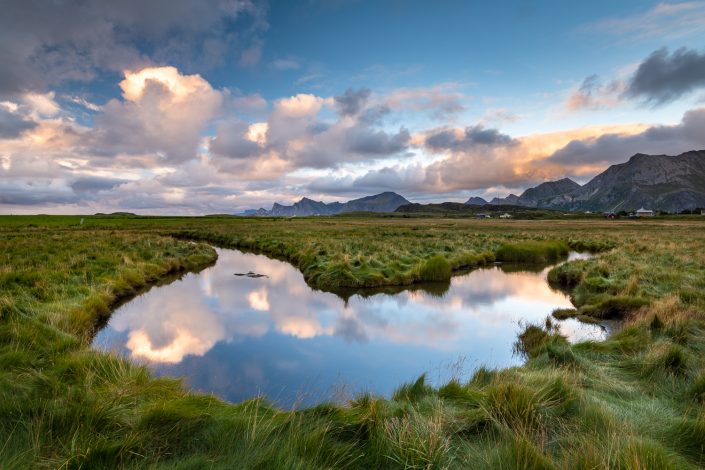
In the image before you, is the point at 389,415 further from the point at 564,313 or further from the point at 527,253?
A: the point at 527,253

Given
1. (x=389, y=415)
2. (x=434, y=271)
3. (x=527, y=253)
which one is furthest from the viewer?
(x=527, y=253)

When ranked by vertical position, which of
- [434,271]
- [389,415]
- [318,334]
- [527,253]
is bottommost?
[318,334]

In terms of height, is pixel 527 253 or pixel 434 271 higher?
pixel 434 271

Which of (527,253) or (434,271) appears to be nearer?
(434,271)

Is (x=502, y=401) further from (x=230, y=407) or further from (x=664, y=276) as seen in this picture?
(x=664, y=276)

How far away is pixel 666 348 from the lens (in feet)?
24.5

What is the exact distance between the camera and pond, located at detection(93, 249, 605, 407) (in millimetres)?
9102

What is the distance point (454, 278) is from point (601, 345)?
45.9 feet

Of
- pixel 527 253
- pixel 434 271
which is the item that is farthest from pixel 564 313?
pixel 527 253

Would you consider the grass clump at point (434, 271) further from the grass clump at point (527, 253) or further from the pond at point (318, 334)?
the grass clump at point (527, 253)

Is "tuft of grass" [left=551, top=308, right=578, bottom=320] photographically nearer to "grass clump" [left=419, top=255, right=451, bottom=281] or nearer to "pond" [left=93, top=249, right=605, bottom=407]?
"pond" [left=93, top=249, right=605, bottom=407]

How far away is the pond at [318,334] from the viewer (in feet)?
29.9

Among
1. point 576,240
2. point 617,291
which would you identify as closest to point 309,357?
point 617,291

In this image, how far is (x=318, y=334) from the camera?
41.3 ft
